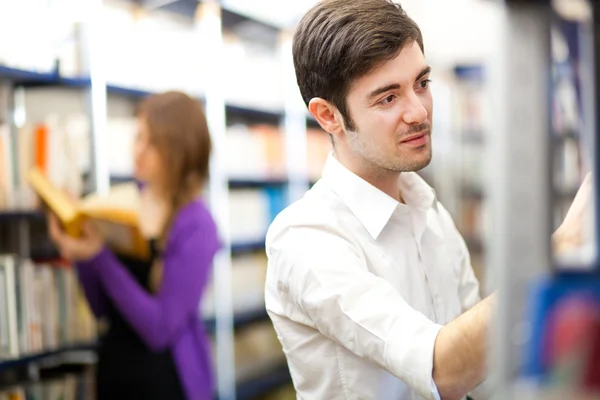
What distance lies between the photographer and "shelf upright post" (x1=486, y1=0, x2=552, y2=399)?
594 mm

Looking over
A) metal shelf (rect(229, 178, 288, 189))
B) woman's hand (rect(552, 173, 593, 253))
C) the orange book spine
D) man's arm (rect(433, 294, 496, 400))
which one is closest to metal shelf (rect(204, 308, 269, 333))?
metal shelf (rect(229, 178, 288, 189))

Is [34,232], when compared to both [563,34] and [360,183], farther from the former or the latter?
[563,34]

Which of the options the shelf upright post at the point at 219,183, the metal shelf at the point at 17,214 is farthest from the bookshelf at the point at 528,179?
the shelf upright post at the point at 219,183

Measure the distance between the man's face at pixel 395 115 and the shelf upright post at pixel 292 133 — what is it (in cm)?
316

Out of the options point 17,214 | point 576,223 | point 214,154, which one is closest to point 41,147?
point 17,214

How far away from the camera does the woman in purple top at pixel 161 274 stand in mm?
2338

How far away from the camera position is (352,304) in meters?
1.21

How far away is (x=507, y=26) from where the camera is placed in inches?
24.1

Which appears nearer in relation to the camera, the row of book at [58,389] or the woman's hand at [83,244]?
the woman's hand at [83,244]

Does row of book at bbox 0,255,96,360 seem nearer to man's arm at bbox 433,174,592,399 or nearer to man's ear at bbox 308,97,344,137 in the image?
man's ear at bbox 308,97,344,137

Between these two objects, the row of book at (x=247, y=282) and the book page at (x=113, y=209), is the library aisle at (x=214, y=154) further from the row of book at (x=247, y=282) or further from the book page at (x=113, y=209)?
the book page at (x=113, y=209)

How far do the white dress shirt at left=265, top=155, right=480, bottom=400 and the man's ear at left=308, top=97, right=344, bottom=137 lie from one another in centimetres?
6

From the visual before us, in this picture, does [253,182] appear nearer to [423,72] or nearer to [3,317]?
[3,317]

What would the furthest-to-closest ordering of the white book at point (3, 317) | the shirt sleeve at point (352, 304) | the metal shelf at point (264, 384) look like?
1. the metal shelf at point (264, 384)
2. the white book at point (3, 317)
3. the shirt sleeve at point (352, 304)
